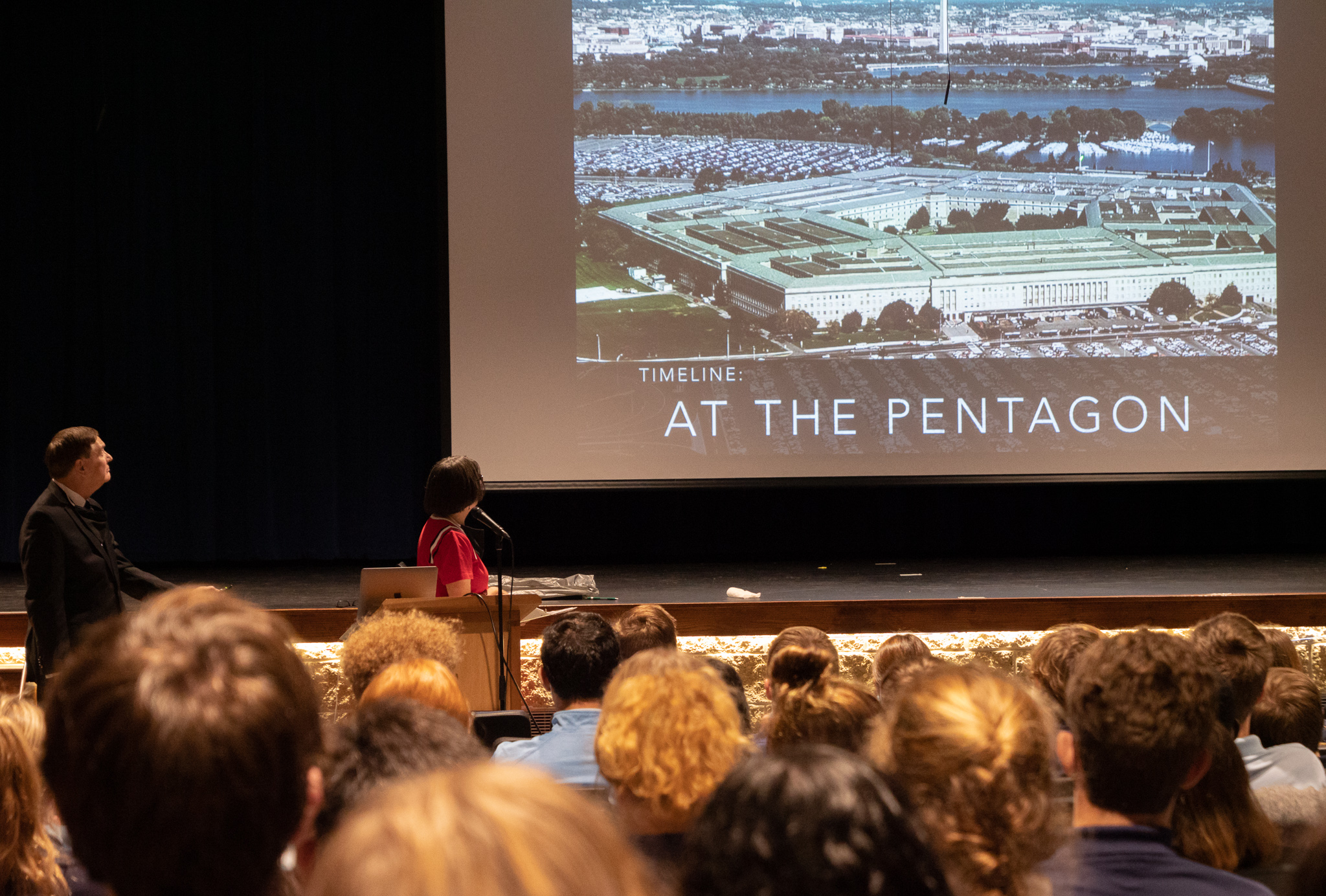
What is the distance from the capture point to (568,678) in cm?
255

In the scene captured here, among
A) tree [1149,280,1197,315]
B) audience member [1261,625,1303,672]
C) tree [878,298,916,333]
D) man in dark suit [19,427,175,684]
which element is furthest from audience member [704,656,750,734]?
tree [1149,280,1197,315]

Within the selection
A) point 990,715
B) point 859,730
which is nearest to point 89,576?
point 859,730

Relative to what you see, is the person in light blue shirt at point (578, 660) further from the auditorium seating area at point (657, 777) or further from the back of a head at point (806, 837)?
the back of a head at point (806, 837)

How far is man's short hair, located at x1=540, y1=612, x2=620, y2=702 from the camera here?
100.0 inches

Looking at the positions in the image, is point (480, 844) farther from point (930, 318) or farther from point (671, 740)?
point (930, 318)

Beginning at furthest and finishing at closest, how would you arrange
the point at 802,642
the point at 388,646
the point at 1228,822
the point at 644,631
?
1. the point at 644,631
2. the point at 802,642
3. the point at 388,646
4. the point at 1228,822

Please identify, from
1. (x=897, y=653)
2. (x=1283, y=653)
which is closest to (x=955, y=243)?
(x=1283, y=653)

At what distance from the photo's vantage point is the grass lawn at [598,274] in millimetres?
6863

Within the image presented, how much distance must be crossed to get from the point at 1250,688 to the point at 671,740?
142 cm

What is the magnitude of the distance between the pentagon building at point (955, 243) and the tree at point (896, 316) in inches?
1.5

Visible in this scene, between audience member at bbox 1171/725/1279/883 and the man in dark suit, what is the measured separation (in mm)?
3058

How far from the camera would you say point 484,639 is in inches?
146

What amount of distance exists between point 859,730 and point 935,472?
5.14 meters

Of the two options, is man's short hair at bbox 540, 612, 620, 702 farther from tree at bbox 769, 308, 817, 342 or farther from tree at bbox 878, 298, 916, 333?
tree at bbox 878, 298, 916, 333
